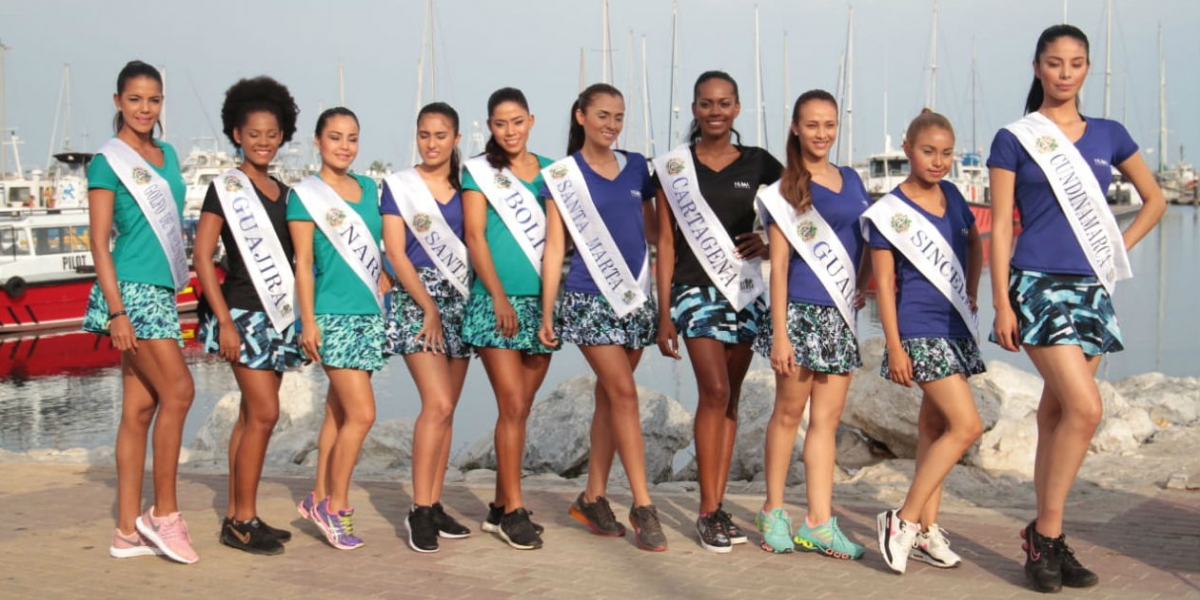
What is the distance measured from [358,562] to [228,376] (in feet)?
51.5

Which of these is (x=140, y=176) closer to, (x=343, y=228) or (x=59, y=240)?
(x=343, y=228)

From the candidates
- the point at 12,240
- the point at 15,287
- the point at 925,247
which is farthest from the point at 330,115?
the point at 12,240

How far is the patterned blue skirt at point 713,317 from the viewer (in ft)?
18.0

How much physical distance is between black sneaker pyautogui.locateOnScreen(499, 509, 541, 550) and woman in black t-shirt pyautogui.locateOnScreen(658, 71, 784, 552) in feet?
2.32

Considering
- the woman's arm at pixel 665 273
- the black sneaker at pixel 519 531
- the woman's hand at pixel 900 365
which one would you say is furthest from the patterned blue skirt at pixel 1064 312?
the black sneaker at pixel 519 531

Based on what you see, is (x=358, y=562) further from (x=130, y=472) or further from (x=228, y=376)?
(x=228, y=376)

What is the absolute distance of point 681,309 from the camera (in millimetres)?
5543

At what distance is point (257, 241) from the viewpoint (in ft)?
17.8

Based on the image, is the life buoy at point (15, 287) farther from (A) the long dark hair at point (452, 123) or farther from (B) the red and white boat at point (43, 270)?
(A) the long dark hair at point (452, 123)

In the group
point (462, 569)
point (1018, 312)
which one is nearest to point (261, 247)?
point (462, 569)

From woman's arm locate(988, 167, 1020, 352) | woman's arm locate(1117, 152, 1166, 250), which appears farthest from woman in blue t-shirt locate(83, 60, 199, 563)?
woman's arm locate(1117, 152, 1166, 250)

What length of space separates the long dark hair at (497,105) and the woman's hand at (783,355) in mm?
1418

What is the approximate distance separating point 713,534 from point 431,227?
1.77 meters

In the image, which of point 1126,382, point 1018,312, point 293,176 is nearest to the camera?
point 1018,312
